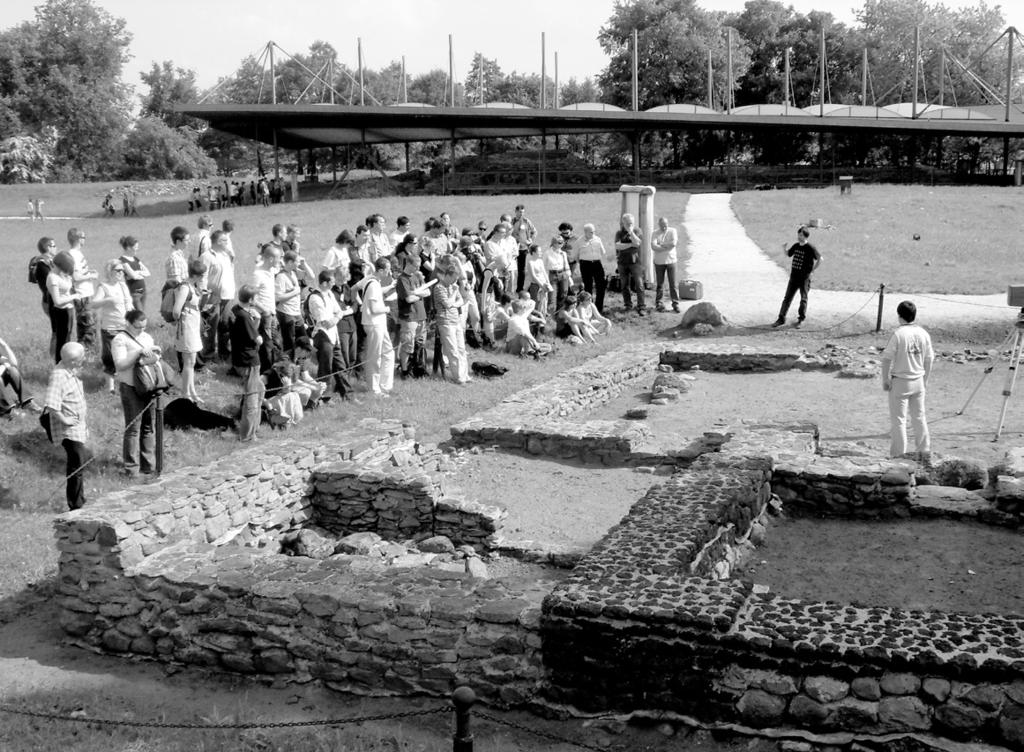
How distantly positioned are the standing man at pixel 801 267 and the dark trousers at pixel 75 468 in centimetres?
1270

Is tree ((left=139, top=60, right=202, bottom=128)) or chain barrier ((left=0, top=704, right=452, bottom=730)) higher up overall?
tree ((left=139, top=60, right=202, bottom=128))

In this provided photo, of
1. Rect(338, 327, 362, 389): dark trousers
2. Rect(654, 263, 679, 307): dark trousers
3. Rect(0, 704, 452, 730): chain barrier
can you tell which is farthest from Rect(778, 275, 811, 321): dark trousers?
Rect(0, 704, 452, 730): chain barrier

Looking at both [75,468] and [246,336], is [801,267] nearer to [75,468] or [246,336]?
[246,336]

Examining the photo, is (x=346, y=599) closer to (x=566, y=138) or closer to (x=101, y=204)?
(x=101, y=204)

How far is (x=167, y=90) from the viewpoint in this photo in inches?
3455

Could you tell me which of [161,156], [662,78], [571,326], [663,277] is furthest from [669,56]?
[571,326]

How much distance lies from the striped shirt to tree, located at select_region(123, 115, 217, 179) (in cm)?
6061

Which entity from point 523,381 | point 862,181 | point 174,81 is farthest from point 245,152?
point 523,381

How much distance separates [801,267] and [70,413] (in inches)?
522

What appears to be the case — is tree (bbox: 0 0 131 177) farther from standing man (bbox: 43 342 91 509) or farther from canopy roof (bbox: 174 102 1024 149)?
standing man (bbox: 43 342 91 509)

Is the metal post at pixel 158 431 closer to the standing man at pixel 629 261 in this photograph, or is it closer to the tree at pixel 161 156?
the standing man at pixel 629 261

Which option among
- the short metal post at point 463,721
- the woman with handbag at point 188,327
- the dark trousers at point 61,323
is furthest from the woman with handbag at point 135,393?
the short metal post at point 463,721

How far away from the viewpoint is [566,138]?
68875mm

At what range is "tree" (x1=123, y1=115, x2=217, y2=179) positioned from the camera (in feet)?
216
